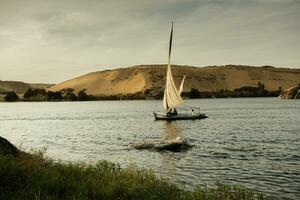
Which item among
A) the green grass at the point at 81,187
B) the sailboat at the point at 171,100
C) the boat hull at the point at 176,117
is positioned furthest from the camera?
the boat hull at the point at 176,117

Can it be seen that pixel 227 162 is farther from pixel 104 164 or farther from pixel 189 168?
pixel 104 164

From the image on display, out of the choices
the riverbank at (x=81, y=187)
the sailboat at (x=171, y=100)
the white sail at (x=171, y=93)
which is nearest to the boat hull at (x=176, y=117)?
the sailboat at (x=171, y=100)

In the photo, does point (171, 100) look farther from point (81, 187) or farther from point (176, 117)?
point (81, 187)

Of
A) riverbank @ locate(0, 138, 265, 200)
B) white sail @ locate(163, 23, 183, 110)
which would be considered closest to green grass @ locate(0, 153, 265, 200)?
riverbank @ locate(0, 138, 265, 200)

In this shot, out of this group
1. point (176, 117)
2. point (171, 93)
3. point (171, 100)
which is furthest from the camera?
point (176, 117)

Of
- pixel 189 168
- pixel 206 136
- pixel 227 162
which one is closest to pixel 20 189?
pixel 189 168

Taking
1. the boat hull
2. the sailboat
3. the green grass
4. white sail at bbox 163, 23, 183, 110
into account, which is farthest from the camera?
the boat hull

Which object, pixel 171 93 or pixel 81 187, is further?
pixel 171 93

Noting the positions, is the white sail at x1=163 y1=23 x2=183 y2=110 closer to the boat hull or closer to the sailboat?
the sailboat

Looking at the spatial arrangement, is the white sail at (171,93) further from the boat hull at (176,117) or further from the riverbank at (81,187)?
the riverbank at (81,187)

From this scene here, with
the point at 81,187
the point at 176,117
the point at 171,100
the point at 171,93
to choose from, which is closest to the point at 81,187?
the point at 81,187

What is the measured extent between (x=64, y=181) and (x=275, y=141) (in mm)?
27512

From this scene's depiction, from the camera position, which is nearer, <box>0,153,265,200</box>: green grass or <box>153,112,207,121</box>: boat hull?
<box>0,153,265,200</box>: green grass

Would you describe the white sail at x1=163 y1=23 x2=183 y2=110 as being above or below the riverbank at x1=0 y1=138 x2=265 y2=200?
above
